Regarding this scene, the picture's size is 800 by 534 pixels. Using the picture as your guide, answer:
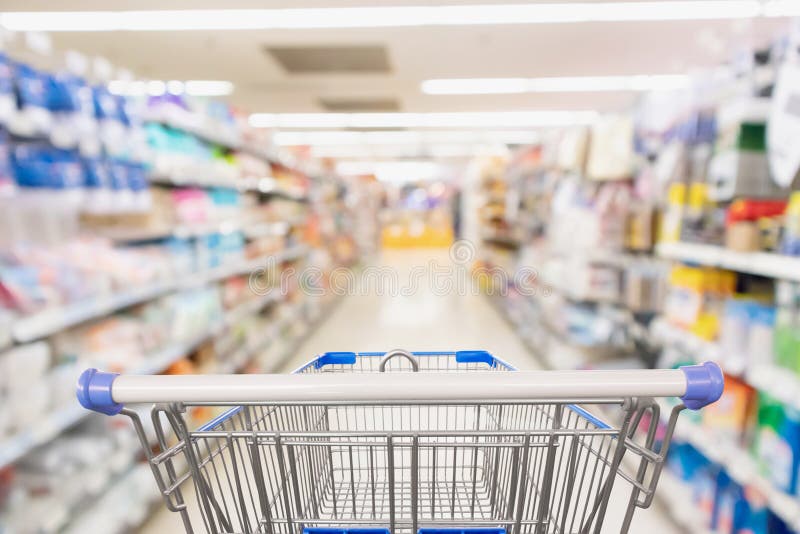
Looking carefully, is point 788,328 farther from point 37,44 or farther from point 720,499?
point 37,44

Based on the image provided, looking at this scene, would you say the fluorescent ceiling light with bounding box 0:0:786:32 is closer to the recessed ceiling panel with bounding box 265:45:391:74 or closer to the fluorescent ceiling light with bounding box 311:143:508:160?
the recessed ceiling panel with bounding box 265:45:391:74

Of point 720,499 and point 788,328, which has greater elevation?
point 788,328

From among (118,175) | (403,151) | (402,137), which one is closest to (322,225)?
(118,175)

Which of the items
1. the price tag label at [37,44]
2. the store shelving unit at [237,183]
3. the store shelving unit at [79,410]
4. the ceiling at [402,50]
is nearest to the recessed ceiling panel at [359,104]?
the ceiling at [402,50]

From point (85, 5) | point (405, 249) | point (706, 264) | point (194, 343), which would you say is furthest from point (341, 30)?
point (405, 249)

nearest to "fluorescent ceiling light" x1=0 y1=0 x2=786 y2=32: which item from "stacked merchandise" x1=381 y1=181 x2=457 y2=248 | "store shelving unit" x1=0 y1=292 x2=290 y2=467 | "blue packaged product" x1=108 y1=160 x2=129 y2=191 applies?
"store shelving unit" x1=0 y1=292 x2=290 y2=467

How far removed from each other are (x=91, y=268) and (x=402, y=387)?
5.92 feet

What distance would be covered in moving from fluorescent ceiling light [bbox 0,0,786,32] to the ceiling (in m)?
0.13

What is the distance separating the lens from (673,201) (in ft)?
7.95

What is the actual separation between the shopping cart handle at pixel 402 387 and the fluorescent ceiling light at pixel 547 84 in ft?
24.2

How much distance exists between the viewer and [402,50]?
6199 mm

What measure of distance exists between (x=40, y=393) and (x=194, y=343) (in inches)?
47.8

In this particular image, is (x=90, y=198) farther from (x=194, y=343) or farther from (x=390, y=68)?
(x=390, y=68)

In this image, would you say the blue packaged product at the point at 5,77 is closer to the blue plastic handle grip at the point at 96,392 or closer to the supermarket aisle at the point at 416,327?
the blue plastic handle grip at the point at 96,392
